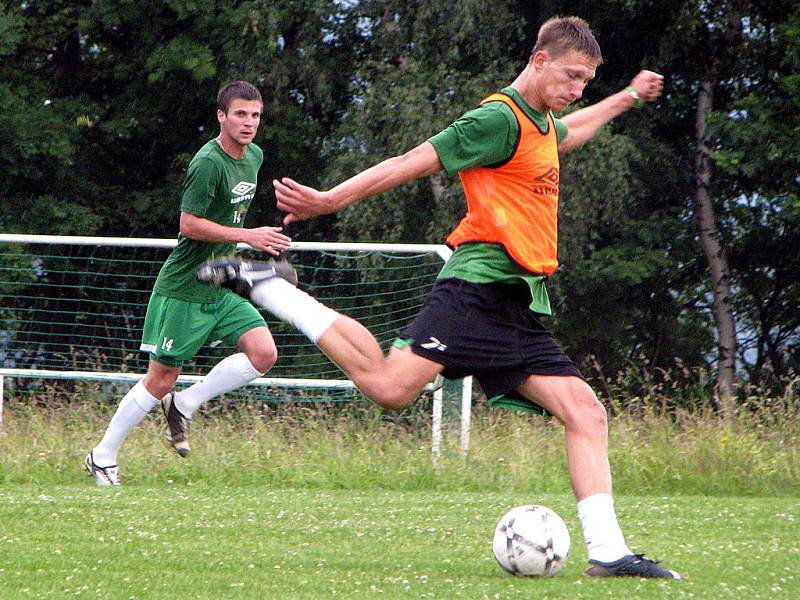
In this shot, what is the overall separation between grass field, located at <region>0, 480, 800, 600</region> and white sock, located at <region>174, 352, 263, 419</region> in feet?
1.79

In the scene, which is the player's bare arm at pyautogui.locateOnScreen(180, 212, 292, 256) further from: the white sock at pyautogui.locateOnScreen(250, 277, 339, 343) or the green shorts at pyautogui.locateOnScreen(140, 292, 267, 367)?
the white sock at pyautogui.locateOnScreen(250, 277, 339, 343)

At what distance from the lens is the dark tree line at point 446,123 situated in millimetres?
18562

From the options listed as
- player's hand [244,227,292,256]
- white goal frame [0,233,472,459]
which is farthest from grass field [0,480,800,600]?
player's hand [244,227,292,256]

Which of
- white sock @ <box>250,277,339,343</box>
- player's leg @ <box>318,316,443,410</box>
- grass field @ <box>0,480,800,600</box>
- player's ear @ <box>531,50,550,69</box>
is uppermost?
player's ear @ <box>531,50,550,69</box>

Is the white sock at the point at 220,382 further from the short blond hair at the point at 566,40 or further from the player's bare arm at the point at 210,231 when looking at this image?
the short blond hair at the point at 566,40

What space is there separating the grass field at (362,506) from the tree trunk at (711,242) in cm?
1153

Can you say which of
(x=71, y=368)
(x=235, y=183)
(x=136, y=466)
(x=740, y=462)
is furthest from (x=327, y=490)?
(x=71, y=368)

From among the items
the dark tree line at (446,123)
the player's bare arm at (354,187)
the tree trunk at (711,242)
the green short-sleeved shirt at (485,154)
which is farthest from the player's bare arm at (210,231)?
the tree trunk at (711,242)

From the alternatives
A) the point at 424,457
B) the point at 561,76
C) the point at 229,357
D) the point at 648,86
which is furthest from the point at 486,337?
the point at 424,457

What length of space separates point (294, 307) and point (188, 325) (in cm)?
237

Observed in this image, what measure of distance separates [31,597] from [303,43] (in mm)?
16884

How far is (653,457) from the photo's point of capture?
28.3 ft

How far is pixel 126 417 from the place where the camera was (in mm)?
7664

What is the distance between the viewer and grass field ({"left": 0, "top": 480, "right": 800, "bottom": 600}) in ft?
15.5
